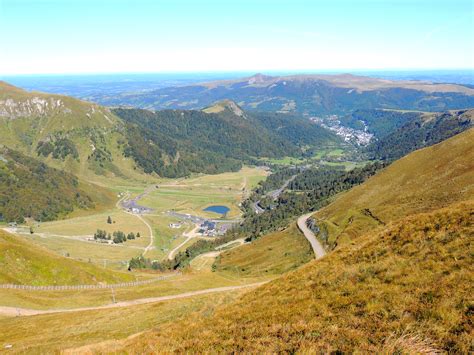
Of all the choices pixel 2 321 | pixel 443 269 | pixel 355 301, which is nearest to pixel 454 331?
pixel 355 301

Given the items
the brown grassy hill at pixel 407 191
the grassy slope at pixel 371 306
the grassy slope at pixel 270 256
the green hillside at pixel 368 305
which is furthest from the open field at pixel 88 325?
the brown grassy hill at pixel 407 191

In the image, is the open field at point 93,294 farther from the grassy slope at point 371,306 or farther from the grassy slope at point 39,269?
the grassy slope at point 371,306

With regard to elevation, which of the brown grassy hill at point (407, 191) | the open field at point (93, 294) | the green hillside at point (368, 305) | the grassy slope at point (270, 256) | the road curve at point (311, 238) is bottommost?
the grassy slope at point (270, 256)

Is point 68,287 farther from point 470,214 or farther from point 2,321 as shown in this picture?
point 470,214

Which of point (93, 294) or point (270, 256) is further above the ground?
point (93, 294)

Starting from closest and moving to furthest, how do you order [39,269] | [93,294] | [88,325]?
[88,325]
[93,294]
[39,269]

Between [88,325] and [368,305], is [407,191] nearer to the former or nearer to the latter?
[88,325]

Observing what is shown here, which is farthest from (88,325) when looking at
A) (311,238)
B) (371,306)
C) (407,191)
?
(407,191)

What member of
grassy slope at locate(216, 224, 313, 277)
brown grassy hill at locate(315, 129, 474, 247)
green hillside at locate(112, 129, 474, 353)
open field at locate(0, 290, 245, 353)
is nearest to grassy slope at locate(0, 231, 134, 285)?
open field at locate(0, 290, 245, 353)
